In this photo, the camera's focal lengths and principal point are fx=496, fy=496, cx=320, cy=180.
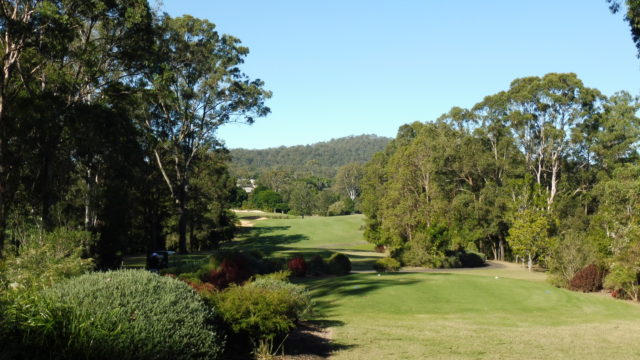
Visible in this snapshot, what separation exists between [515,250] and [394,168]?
13223 millimetres

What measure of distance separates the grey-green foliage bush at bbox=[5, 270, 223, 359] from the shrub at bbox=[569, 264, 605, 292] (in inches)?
829

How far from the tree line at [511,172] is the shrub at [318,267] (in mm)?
13133

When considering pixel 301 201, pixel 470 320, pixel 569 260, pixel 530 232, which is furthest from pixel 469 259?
pixel 301 201

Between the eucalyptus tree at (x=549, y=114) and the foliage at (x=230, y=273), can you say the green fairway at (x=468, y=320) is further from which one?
the eucalyptus tree at (x=549, y=114)

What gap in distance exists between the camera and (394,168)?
4741 centimetres

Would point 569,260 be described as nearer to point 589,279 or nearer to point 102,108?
point 589,279

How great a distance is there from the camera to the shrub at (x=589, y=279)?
76.9ft

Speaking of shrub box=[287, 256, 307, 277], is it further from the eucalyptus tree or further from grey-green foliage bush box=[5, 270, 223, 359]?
the eucalyptus tree

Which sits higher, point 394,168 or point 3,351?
point 394,168

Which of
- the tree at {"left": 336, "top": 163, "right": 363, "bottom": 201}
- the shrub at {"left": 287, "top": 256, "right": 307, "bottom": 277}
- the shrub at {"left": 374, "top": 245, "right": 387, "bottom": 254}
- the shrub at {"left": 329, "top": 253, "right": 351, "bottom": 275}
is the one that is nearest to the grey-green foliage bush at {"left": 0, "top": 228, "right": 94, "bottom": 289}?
the shrub at {"left": 287, "top": 256, "right": 307, "bottom": 277}

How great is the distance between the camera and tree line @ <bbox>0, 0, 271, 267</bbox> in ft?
69.1

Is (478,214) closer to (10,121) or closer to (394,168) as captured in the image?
(394,168)

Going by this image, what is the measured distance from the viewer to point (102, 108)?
79.4 ft

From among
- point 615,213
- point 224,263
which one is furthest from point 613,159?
point 224,263
